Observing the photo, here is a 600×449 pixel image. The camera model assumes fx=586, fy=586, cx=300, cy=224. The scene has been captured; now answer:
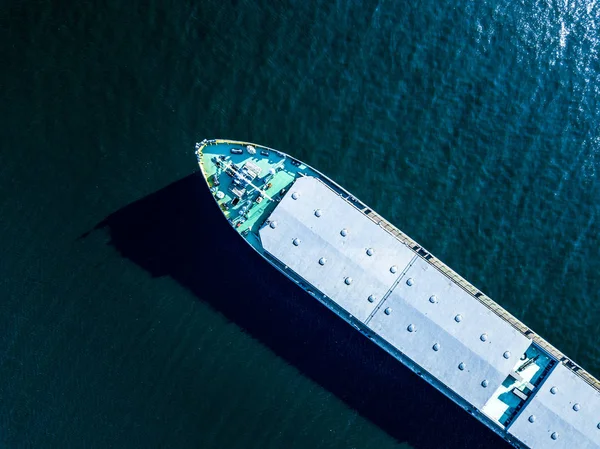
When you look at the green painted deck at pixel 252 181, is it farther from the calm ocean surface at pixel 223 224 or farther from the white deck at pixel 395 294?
the calm ocean surface at pixel 223 224

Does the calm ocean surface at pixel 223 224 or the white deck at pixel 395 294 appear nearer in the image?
the white deck at pixel 395 294

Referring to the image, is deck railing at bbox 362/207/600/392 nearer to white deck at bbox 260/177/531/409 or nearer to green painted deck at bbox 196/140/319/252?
white deck at bbox 260/177/531/409

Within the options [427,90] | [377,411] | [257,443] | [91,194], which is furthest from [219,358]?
[427,90]

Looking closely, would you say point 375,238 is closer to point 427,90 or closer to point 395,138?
point 395,138

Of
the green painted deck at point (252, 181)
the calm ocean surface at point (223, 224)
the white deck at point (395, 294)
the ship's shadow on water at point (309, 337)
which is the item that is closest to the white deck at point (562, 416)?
the white deck at point (395, 294)

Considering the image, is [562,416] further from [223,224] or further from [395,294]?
[223,224]

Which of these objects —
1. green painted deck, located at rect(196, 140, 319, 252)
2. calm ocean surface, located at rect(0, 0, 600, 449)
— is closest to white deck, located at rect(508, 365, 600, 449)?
calm ocean surface, located at rect(0, 0, 600, 449)
